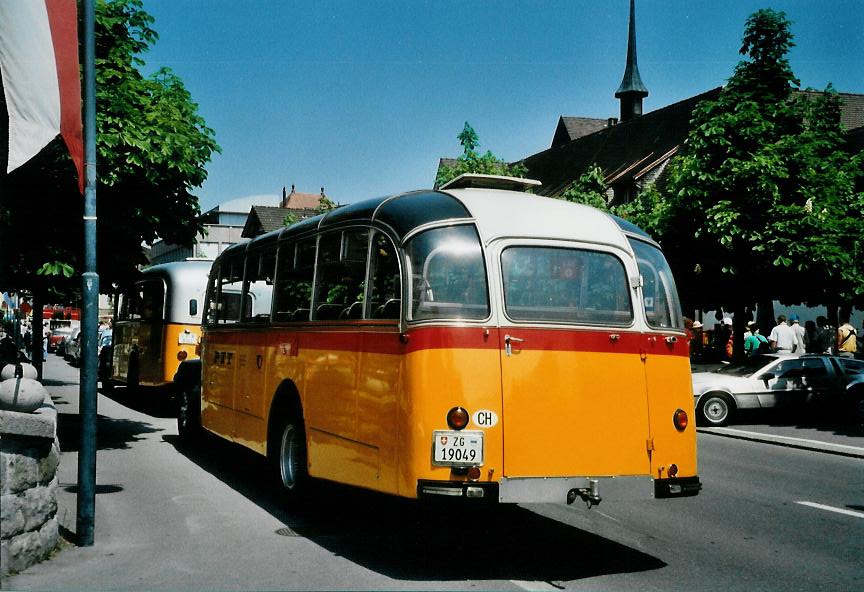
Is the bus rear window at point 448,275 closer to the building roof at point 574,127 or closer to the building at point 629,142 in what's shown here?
the building at point 629,142

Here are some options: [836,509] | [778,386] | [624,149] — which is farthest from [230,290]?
[624,149]

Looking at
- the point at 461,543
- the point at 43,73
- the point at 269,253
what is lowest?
the point at 461,543

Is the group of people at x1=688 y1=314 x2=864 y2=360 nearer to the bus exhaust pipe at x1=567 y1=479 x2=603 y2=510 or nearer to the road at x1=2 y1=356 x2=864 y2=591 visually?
the road at x1=2 y1=356 x2=864 y2=591

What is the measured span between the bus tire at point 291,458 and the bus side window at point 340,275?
3.65 ft

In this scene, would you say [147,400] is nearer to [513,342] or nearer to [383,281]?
[383,281]

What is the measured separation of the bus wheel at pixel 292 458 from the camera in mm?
8320

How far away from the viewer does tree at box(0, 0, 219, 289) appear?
34.7ft

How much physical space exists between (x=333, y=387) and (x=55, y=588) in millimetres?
2599

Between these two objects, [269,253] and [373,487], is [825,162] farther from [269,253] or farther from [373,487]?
[373,487]

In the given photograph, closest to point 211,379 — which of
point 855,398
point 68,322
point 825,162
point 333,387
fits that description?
point 333,387

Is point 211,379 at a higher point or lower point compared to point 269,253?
lower

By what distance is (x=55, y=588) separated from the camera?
5.80 meters

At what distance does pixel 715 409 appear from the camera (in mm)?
17047

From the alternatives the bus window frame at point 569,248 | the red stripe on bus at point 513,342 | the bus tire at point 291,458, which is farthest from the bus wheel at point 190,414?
the bus window frame at point 569,248
